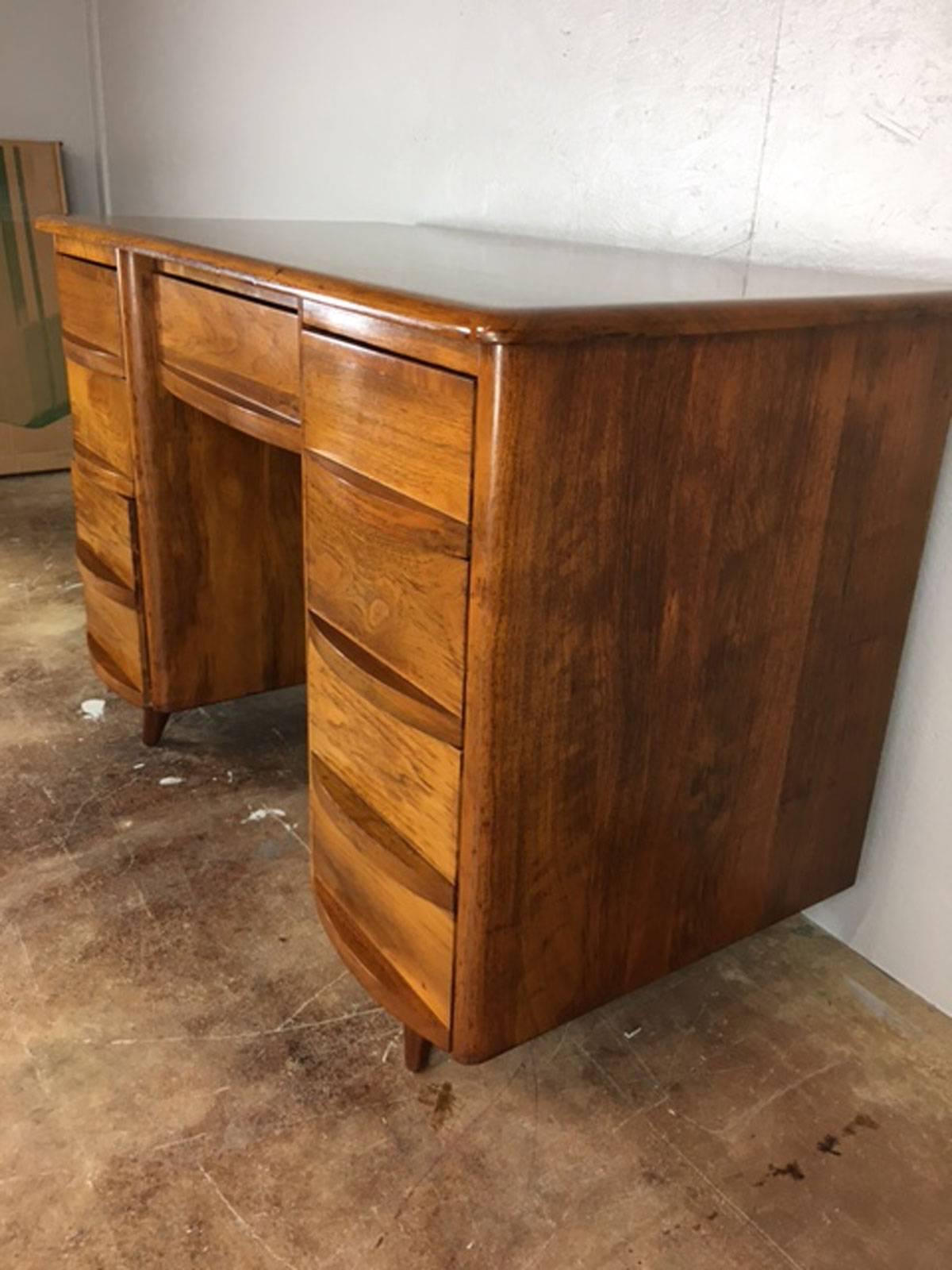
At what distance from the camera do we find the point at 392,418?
3.17 feet

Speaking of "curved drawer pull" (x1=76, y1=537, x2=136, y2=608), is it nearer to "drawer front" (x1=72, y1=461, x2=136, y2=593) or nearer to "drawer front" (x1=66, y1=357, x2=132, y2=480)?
"drawer front" (x1=72, y1=461, x2=136, y2=593)

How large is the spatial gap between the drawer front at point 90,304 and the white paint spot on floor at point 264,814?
2.31 feet

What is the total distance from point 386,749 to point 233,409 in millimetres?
536

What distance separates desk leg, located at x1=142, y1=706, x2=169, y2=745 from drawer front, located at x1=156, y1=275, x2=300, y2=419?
61 centimetres

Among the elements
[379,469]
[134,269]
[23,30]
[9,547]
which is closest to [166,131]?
[23,30]

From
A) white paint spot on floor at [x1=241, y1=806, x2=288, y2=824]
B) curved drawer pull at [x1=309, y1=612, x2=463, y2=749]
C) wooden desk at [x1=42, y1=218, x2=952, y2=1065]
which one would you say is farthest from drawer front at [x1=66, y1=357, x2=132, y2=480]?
curved drawer pull at [x1=309, y1=612, x2=463, y2=749]

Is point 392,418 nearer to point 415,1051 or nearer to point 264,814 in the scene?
point 415,1051

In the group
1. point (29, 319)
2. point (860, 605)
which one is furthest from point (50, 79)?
point (860, 605)

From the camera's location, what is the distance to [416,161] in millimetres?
1979

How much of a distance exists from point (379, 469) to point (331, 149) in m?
1.48

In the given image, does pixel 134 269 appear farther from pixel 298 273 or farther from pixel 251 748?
pixel 251 748

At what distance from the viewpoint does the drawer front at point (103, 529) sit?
1.73 meters

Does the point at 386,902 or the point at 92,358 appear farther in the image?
the point at 92,358

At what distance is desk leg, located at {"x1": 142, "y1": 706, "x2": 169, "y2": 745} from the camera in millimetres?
1868
